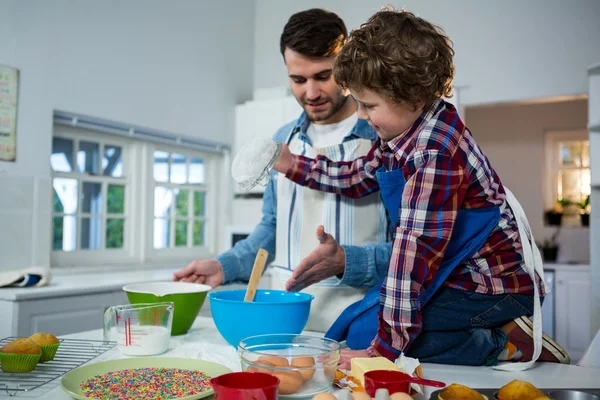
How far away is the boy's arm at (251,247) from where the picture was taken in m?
1.44

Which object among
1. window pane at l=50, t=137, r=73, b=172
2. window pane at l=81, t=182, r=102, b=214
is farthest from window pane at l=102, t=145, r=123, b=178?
window pane at l=50, t=137, r=73, b=172

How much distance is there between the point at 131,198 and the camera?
11.3ft

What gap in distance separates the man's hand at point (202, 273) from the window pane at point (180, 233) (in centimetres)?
251

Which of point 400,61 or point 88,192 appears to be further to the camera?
point 88,192

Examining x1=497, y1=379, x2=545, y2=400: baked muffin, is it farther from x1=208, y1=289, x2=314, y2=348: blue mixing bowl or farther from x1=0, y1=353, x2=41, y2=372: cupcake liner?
x1=0, y1=353, x2=41, y2=372: cupcake liner

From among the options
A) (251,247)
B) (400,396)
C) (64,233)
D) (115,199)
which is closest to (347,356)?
(400,396)

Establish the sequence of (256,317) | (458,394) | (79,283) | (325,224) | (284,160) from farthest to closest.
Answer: (79,283)
(325,224)
(284,160)
(256,317)
(458,394)

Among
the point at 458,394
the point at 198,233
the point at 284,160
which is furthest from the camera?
the point at 198,233

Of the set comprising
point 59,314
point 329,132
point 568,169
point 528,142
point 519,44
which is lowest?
point 59,314

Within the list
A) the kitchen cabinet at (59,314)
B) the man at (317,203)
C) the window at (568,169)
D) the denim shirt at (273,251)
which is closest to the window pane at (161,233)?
the kitchen cabinet at (59,314)

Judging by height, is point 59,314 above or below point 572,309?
above

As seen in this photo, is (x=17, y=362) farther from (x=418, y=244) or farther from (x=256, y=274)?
(x=418, y=244)

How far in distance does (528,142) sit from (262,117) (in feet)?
10.4

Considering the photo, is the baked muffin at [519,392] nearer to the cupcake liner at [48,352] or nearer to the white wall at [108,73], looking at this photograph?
the cupcake liner at [48,352]
